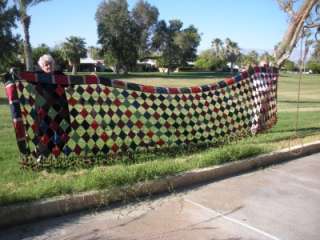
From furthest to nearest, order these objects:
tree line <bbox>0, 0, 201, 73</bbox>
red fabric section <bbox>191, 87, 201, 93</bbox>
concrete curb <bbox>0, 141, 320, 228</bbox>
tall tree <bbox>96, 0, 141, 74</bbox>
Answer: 1. tall tree <bbox>96, 0, 141, 74</bbox>
2. tree line <bbox>0, 0, 201, 73</bbox>
3. red fabric section <bbox>191, 87, 201, 93</bbox>
4. concrete curb <bbox>0, 141, 320, 228</bbox>

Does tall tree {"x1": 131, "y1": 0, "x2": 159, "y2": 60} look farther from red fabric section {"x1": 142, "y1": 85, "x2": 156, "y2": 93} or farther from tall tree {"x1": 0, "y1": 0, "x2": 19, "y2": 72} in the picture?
red fabric section {"x1": 142, "y1": 85, "x2": 156, "y2": 93}

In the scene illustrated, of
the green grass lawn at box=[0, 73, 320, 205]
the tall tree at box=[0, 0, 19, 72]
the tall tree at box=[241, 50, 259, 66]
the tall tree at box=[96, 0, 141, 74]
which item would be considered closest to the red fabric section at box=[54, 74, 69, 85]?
the green grass lawn at box=[0, 73, 320, 205]

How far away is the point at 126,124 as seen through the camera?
6199 mm

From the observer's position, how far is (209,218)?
4.35 m

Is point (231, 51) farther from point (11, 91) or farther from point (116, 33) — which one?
point (11, 91)

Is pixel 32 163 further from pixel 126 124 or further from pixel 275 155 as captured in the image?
pixel 275 155

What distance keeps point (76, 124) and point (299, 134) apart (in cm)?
480

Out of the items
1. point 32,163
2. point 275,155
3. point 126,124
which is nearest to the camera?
point 32,163

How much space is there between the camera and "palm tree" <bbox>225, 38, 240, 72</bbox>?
123375mm

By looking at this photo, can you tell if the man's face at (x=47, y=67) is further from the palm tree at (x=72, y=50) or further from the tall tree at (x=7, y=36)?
the palm tree at (x=72, y=50)

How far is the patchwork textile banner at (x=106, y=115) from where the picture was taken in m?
5.39

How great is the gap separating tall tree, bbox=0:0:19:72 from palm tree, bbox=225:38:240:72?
3026 inches

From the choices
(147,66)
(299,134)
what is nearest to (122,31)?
(147,66)

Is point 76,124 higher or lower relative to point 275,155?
higher
